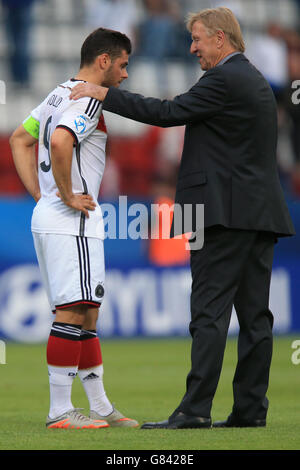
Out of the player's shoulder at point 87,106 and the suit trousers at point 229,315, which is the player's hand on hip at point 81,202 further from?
the suit trousers at point 229,315

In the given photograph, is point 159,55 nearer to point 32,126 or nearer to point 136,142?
point 136,142

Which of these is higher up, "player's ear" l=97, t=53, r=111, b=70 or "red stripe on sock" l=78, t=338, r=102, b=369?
"player's ear" l=97, t=53, r=111, b=70

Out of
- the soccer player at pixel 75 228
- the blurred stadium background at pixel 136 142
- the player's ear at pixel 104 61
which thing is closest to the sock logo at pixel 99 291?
the soccer player at pixel 75 228

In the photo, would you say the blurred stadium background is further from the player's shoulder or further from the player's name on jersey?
the player's shoulder

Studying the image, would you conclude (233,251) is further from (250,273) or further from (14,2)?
(14,2)

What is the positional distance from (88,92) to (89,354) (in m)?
1.22

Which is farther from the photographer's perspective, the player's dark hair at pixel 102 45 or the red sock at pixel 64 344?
the player's dark hair at pixel 102 45

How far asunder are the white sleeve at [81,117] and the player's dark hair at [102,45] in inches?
8.6

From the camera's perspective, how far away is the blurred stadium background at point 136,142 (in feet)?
33.8

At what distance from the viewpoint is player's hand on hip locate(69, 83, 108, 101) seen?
4.50m

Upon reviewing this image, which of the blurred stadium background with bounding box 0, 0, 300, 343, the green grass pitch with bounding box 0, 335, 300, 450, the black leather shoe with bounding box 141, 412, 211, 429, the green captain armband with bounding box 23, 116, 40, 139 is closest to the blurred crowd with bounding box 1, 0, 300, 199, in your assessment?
the blurred stadium background with bounding box 0, 0, 300, 343

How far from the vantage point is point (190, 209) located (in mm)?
4422

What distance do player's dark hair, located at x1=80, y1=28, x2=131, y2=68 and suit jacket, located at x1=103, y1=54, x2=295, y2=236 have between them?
0.21m

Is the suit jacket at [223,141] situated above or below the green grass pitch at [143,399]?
above
